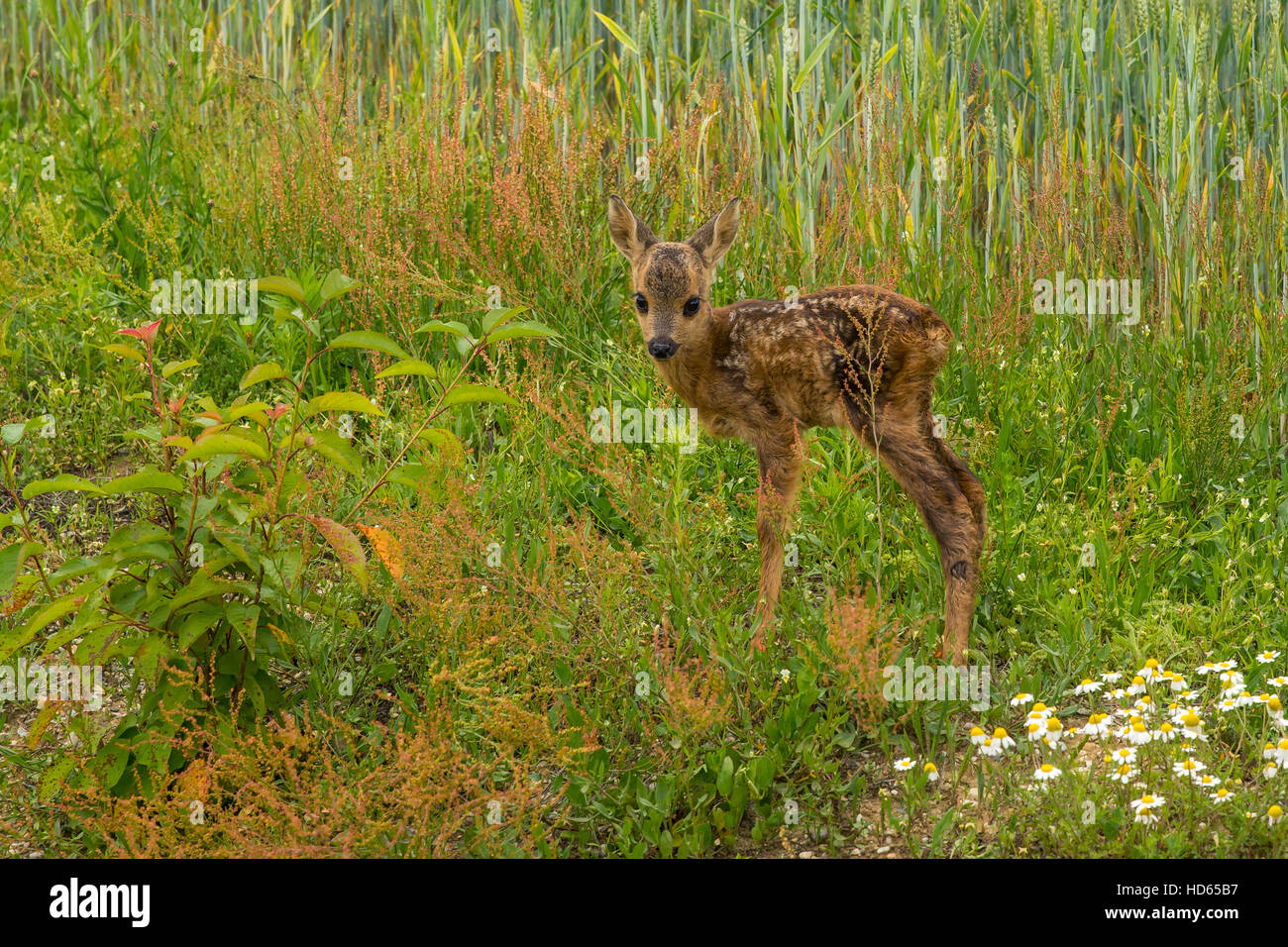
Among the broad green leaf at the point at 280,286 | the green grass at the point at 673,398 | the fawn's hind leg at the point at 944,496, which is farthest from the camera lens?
the fawn's hind leg at the point at 944,496

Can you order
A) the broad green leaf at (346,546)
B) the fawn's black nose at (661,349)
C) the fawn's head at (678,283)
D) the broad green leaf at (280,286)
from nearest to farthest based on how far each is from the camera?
the broad green leaf at (280,286)
the broad green leaf at (346,546)
the fawn's black nose at (661,349)
the fawn's head at (678,283)

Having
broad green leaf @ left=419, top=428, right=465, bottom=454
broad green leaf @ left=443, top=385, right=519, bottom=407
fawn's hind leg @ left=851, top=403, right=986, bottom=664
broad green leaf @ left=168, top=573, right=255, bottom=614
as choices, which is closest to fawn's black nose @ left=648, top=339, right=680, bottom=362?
fawn's hind leg @ left=851, top=403, right=986, bottom=664

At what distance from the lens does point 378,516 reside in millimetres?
4520

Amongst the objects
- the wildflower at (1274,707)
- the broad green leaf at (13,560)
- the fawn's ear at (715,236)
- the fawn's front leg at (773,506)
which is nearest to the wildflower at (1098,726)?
the wildflower at (1274,707)

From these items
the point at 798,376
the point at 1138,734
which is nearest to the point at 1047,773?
→ the point at 1138,734

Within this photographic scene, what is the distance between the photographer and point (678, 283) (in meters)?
4.89

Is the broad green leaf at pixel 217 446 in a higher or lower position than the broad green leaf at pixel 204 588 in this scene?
higher

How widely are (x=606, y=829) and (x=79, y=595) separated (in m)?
1.72

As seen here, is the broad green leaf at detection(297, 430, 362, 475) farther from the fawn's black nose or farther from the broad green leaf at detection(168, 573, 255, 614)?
the fawn's black nose

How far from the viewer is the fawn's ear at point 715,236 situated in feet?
16.5

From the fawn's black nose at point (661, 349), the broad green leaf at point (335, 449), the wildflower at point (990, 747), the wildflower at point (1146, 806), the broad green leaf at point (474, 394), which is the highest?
the fawn's black nose at point (661, 349)

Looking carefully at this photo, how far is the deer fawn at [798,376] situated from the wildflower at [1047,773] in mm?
739

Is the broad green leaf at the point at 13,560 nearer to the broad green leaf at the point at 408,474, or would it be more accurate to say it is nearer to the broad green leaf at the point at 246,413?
the broad green leaf at the point at 246,413
